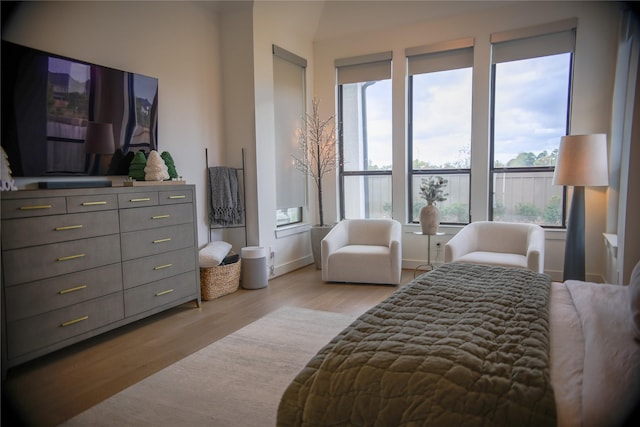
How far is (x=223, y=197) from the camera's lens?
4312 millimetres

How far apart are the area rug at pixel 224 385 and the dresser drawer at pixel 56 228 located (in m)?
1.07

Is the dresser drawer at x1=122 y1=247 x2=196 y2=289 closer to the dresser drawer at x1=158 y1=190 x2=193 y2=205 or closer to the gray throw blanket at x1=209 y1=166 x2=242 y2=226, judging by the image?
the dresser drawer at x1=158 y1=190 x2=193 y2=205

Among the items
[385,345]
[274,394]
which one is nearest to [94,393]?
[274,394]

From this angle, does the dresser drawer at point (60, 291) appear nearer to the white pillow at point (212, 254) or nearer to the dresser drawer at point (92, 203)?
the dresser drawer at point (92, 203)

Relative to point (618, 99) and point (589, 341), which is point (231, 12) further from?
point (589, 341)

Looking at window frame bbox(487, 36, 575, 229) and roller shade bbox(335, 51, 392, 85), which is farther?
A: roller shade bbox(335, 51, 392, 85)

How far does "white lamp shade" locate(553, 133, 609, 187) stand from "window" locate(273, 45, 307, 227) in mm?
3017

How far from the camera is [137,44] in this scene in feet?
11.7

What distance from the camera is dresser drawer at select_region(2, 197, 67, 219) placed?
7.57 ft

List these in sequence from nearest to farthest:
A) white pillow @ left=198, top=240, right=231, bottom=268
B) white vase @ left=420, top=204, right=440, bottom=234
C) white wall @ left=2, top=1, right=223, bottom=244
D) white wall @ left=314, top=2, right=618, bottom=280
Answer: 1. white wall @ left=2, top=1, right=223, bottom=244
2. white pillow @ left=198, top=240, right=231, bottom=268
3. white wall @ left=314, top=2, right=618, bottom=280
4. white vase @ left=420, top=204, right=440, bottom=234

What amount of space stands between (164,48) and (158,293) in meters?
2.31

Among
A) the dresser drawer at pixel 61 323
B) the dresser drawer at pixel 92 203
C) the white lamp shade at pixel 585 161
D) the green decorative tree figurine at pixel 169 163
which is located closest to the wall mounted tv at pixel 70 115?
the green decorative tree figurine at pixel 169 163

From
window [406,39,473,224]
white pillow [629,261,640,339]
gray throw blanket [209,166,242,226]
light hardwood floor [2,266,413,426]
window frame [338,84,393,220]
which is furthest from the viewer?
window frame [338,84,393,220]

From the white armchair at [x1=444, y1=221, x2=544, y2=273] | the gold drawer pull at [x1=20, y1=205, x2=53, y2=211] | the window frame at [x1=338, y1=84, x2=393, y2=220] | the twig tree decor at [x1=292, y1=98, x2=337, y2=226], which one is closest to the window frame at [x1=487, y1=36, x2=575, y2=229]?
the white armchair at [x1=444, y1=221, x2=544, y2=273]
